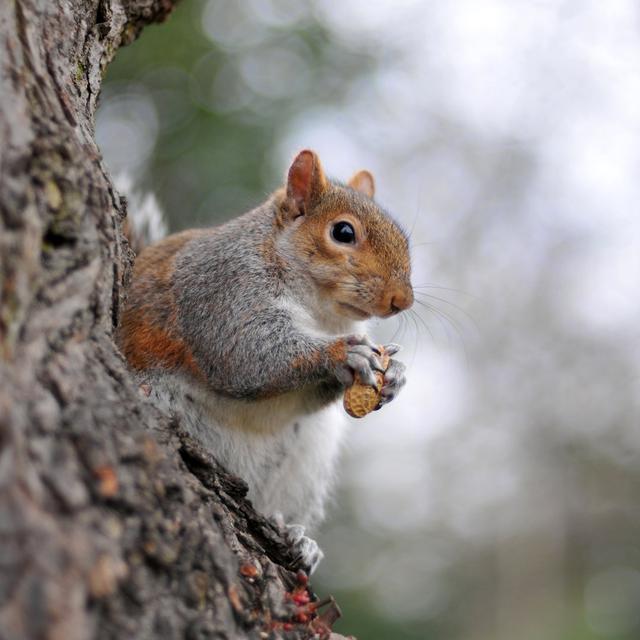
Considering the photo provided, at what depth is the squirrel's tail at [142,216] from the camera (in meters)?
2.63

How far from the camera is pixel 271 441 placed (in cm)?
221

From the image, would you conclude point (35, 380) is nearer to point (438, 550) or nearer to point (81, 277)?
point (81, 277)

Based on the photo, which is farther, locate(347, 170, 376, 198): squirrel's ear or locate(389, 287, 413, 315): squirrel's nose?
locate(347, 170, 376, 198): squirrel's ear

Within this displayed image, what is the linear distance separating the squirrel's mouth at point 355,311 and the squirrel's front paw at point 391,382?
182mm

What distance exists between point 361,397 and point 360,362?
0.28 ft

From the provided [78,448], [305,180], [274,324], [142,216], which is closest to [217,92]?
[142,216]

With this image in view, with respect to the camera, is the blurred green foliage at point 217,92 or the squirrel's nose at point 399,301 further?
the blurred green foliage at point 217,92

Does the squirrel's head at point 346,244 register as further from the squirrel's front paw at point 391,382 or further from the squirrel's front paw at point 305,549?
the squirrel's front paw at point 305,549

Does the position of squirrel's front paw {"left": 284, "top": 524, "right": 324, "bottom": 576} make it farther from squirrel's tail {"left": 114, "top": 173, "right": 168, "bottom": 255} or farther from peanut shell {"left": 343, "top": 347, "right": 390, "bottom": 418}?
squirrel's tail {"left": 114, "top": 173, "right": 168, "bottom": 255}

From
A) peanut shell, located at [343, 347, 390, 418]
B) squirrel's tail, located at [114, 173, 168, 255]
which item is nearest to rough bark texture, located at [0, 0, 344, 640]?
peanut shell, located at [343, 347, 390, 418]

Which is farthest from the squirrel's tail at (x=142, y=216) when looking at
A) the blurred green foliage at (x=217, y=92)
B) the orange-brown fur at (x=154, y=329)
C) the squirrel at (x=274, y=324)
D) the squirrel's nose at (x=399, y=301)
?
the blurred green foliage at (x=217, y=92)

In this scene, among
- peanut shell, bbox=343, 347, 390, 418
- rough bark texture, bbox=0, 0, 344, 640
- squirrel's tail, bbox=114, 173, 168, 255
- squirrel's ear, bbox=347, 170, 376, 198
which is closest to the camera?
rough bark texture, bbox=0, 0, 344, 640

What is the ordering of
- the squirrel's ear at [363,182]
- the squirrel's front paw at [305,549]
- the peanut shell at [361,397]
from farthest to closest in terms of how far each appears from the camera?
the squirrel's ear at [363,182], the squirrel's front paw at [305,549], the peanut shell at [361,397]

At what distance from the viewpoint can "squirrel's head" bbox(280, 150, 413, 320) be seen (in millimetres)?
2129
